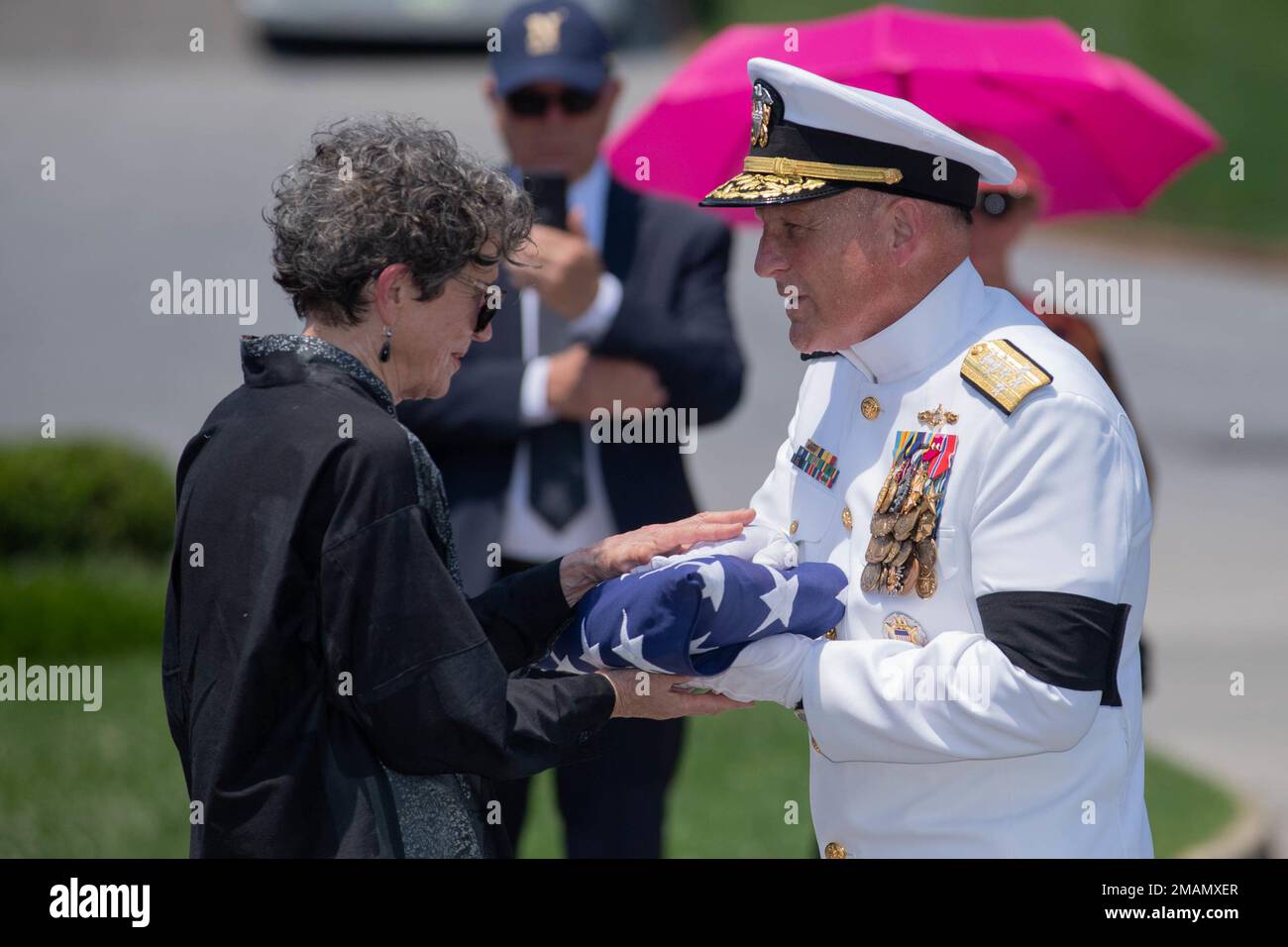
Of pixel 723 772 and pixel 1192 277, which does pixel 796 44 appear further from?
pixel 1192 277

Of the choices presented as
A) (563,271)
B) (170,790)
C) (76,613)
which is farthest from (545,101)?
(76,613)

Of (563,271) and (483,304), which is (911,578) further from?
(563,271)

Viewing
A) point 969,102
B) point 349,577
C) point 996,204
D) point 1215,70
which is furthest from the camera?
point 1215,70

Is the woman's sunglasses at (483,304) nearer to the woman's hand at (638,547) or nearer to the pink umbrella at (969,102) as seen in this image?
the woman's hand at (638,547)

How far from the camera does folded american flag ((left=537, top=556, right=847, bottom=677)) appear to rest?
2758 millimetres

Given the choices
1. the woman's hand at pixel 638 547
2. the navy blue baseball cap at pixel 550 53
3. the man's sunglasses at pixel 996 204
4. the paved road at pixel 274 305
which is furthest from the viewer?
the paved road at pixel 274 305

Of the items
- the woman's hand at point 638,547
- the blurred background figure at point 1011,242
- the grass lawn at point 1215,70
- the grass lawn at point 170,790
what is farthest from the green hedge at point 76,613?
the grass lawn at point 1215,70

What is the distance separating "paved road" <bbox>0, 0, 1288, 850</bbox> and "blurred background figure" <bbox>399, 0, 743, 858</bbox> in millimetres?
3072

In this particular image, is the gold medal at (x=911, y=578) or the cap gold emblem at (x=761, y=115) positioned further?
the cap gold emblem at (x=761, y=115)

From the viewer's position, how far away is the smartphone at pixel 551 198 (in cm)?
429

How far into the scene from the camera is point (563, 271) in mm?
4230

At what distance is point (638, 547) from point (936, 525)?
0.52 m

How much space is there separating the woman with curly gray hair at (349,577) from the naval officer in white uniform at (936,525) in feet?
1.41

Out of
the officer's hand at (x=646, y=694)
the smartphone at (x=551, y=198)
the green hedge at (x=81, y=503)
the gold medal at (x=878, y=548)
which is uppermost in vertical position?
the smartphone at (x=551, y=198)
